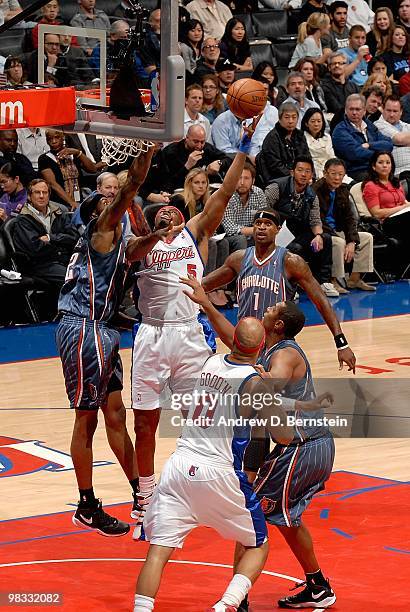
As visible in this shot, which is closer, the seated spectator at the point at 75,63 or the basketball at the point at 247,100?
the basketball at the point at 247,100

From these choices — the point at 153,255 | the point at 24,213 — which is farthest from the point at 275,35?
the point at 153,255

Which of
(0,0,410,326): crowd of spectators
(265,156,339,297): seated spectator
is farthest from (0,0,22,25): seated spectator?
(265,156,339,297): seated spectator

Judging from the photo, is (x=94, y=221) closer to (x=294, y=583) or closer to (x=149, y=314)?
(x=149, y=314)

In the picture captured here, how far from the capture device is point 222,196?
28.3 feet

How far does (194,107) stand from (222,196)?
25.6 feet

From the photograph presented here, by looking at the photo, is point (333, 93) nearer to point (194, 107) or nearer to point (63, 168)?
point (194, 107)

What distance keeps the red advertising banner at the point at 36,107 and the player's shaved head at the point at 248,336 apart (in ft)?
6.24

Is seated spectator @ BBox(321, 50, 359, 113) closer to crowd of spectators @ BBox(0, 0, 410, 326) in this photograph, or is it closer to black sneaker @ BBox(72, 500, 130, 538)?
crowd of spectators @ BBox(0, 0, 410, 326)

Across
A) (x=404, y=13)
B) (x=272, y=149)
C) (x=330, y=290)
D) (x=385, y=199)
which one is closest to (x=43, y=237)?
(x=272, y=149)

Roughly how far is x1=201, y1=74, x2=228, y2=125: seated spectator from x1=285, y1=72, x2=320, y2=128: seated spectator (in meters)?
1.04

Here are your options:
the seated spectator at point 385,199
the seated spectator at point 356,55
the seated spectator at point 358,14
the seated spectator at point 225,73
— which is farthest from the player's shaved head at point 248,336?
the seated spectator at point 358,14

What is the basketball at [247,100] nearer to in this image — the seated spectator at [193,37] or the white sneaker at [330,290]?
the white sneaker at [330,290]

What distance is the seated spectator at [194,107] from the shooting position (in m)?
16.2

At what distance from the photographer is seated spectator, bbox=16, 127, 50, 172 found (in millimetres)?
15023
